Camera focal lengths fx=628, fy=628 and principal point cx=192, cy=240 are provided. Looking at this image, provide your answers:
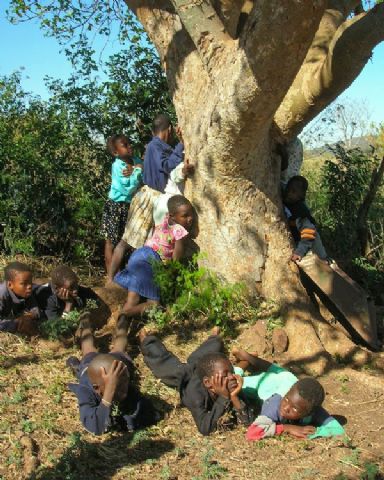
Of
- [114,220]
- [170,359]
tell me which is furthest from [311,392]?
[114,220]

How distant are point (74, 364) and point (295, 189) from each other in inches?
111

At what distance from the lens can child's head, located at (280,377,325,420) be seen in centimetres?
443

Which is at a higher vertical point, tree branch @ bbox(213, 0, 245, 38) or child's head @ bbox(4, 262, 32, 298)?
tree branch @ bbox(213, 0, 245, 38)

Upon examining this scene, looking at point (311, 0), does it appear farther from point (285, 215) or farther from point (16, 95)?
point (16, 95)

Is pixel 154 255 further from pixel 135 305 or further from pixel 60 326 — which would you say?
pixel 60 326

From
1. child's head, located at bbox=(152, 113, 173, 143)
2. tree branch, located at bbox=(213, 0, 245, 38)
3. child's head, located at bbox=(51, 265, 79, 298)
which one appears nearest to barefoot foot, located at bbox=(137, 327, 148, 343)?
child's head, located at bbox=(51, 265, 79, 298)

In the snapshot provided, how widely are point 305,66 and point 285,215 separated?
59.6 inches

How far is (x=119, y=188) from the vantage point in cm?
681

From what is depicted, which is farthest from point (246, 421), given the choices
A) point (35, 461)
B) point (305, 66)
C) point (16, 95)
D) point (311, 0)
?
point (16, 95)

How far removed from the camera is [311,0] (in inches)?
171

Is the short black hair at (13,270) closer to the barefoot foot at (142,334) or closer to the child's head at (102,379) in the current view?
the barefoot foot at (142,334)

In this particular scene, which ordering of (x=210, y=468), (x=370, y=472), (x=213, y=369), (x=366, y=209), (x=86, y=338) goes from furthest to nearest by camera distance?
(x=366, y=209), (x=86, y=338), (x=213, y=369), (x=210, y=468), (x=370, y=472)

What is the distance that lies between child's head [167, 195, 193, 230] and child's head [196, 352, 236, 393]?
5.22 ft

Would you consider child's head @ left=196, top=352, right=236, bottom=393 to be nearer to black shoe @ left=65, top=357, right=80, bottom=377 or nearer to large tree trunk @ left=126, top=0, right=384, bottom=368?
black shoe @ left=65, top=357, right=80, bottom=377
